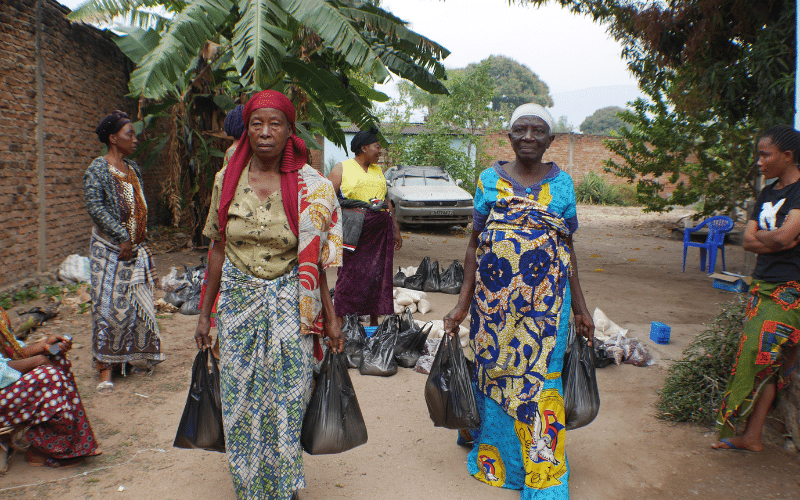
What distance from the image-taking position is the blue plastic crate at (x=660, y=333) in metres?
5.36

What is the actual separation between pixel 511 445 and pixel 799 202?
196cm

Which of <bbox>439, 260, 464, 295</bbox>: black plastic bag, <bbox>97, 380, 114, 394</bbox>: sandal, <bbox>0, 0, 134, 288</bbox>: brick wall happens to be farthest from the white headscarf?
<bbox>0, 0, 134, 288</bbox>: brick wall

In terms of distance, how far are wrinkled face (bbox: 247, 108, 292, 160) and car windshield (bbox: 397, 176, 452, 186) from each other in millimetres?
13429

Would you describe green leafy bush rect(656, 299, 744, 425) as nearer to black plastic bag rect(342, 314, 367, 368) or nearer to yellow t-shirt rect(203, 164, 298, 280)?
black plastic bag rect(342, 314, 367, 368)

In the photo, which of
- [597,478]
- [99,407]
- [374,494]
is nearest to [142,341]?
[99,407]

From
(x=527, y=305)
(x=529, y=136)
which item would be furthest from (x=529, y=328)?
(x=529, y=136)

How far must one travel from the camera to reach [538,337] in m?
2.81

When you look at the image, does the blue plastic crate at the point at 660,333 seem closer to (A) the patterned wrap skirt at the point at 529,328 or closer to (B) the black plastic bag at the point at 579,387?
(B) the black plastic bag at the point at 579,387

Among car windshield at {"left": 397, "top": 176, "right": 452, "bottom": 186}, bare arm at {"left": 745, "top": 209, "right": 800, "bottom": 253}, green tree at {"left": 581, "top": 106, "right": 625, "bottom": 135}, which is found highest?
green tree at {"left": 581, "top": 106, "right": 625, "bottom": 135}

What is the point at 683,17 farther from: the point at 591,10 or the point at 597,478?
the point at 597,478

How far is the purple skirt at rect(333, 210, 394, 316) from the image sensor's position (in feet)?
18.3

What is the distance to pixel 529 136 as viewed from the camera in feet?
9.34

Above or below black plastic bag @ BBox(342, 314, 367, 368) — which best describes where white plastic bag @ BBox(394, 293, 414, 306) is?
above

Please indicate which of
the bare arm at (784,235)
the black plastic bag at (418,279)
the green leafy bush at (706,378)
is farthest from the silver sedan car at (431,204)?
the bare arm at (784,235)
